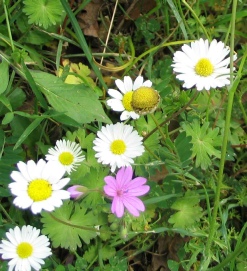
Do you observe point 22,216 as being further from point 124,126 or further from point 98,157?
point 124,126

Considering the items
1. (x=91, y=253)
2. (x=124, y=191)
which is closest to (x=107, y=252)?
(x=91, y=253)

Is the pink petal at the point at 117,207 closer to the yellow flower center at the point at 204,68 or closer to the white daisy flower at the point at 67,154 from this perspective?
the white daisy flower at the point at 67,154

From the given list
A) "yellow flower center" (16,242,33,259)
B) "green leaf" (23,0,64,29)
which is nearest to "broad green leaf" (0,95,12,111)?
"green leaf" (23,0,64,29)

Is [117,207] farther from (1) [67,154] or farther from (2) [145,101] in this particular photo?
(1) [67,154]

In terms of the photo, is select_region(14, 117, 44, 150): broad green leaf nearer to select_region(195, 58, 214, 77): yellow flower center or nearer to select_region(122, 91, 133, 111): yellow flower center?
select_region(122, 91, 133, 111): yellow flower center

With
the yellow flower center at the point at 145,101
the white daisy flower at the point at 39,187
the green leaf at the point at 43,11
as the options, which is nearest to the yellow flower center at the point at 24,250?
the white daisy flower at the point at 39,187

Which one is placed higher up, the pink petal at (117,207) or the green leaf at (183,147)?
the green leaf at (183,147)
